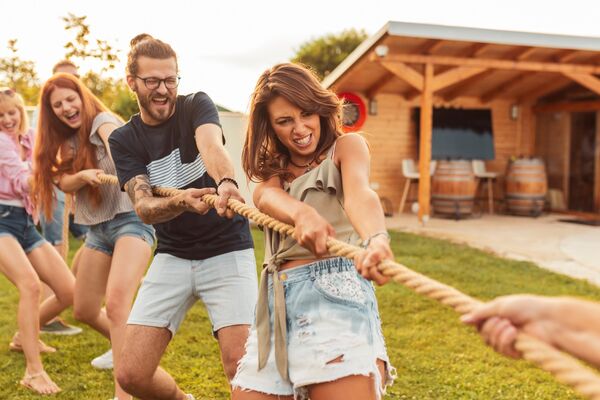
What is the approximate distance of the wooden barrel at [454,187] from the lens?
12.6 metres

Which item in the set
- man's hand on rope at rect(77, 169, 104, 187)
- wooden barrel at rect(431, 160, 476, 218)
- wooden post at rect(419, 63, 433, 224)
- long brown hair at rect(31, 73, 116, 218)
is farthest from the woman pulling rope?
wooden barrel at rect(431, 160, 476, 218)

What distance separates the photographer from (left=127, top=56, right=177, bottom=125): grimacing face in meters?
2.90

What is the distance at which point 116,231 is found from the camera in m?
3.59

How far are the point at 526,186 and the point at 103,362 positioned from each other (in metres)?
10.5

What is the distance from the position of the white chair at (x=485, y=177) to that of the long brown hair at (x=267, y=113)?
12.2m

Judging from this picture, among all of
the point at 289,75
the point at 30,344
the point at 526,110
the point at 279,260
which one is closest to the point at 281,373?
the point at 279,260

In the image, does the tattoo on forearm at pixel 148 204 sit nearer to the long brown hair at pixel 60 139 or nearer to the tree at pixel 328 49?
the long brown hair at pixel 60 139

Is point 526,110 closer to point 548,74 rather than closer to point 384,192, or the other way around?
point 548,74

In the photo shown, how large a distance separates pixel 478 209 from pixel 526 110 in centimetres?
282

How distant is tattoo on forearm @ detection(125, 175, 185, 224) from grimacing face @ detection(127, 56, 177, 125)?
0.29m

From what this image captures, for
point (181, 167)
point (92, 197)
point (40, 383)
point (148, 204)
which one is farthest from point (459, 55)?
point (148, 204)

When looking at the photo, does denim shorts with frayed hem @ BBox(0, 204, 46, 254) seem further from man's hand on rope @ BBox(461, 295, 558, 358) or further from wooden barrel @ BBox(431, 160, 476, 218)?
wooden barrel @ BBox(431, 160, 476, 218)

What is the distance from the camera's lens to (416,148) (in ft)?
48.4

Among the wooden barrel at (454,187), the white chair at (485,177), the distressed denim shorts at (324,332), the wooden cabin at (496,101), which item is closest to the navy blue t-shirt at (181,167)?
the distressed denim shorts at (324,332)
